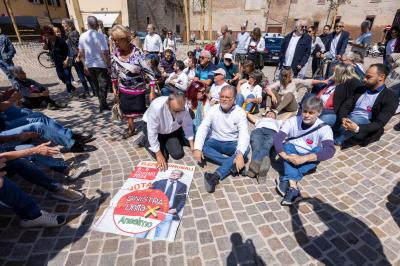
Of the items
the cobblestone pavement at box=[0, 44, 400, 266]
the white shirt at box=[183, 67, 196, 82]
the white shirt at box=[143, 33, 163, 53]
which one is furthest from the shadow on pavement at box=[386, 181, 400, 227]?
the white shirt at box=[143, 33, 163, 53]

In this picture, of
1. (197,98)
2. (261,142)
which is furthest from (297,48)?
(261,142)

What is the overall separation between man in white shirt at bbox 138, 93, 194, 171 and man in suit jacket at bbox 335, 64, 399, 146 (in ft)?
9.03

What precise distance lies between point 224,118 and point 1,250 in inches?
126

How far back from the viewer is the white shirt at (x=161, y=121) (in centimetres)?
352

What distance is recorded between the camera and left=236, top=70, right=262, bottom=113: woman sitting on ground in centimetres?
558

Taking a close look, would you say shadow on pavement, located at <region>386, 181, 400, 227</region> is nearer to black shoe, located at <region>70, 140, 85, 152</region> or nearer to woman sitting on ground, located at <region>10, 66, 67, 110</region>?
black shoe, located at <region>70, 140, 85, 152</region>

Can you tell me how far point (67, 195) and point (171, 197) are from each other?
1.40 meters

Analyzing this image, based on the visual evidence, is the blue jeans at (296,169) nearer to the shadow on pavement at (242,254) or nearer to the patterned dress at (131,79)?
Answer: the shadow on pavement at (242,254)

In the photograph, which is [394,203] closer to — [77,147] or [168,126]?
[168,126]

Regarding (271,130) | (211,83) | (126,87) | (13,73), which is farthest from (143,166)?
(13,73)

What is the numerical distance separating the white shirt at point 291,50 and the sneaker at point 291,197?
200 inches

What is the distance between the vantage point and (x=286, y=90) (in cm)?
573

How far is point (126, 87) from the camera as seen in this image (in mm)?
4145

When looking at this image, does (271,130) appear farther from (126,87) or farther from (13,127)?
(13,127)
